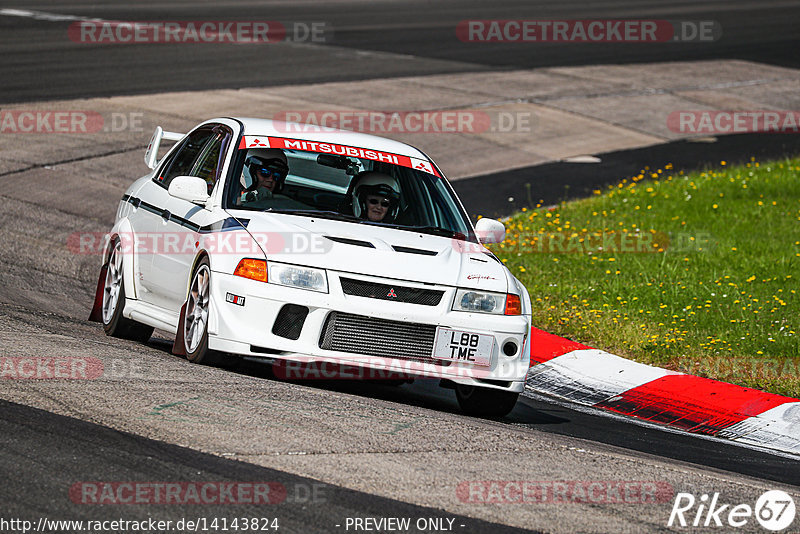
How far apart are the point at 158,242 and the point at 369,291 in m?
1.96

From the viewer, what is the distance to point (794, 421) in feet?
27.5

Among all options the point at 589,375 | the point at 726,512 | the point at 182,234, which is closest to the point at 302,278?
the point at 182,234

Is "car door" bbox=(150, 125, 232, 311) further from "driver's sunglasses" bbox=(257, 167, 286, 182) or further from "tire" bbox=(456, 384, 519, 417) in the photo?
"tire" bbox=(456, 384, 519, 417)

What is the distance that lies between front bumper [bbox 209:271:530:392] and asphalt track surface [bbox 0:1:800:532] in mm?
217

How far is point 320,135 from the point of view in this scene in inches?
350

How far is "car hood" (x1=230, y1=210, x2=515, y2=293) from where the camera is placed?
7301mm

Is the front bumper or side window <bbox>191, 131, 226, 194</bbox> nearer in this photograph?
the front bumper

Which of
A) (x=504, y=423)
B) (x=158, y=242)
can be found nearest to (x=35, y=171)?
(x=158, y=242)

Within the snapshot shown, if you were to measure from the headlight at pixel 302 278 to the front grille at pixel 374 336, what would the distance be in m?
0.19

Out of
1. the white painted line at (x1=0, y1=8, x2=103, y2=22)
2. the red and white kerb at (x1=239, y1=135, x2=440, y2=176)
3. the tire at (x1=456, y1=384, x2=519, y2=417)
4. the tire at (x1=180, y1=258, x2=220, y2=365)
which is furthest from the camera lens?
the white painted line at (x1=0, y1=8, x2=103, y2=22)

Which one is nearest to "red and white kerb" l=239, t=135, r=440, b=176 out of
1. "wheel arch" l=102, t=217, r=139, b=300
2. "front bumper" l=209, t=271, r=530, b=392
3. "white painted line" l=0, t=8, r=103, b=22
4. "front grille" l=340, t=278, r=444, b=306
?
"wheel arch" l=102, t=217, r=139, b=300

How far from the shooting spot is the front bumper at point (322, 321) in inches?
281

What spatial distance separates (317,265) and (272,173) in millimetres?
1359

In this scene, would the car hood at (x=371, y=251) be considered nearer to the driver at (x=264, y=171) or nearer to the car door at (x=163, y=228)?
the driver at (x=264, y=171)
